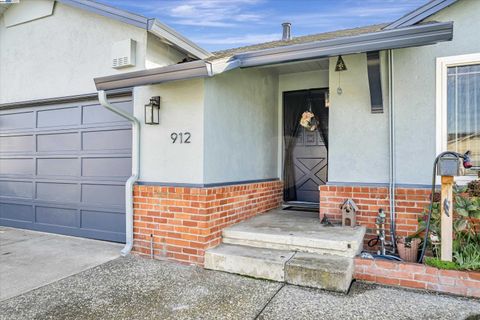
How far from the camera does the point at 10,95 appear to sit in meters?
6.31

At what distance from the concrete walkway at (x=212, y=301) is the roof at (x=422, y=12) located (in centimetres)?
336

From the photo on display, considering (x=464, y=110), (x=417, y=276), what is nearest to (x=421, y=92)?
(x=464, y=110)

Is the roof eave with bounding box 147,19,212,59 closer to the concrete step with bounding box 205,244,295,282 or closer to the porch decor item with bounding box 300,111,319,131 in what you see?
the porch decor item with bounding box 300,111,319,131

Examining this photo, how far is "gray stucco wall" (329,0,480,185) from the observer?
4.07 metres

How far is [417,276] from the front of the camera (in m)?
3.45

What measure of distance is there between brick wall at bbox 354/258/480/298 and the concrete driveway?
3.38 meters

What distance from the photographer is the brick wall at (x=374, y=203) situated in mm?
4211

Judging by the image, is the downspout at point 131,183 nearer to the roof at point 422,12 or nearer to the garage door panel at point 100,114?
the garage door panel at point 100,114

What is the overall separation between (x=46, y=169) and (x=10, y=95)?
5.52ft

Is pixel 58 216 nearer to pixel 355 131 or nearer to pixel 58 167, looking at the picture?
pixel 58 167

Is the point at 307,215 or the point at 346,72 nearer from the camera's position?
the point at 346,72

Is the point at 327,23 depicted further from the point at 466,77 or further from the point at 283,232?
the point at 283,232

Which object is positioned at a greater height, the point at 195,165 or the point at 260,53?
the point at 260,53

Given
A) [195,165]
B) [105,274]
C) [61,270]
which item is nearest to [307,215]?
[195,165]
